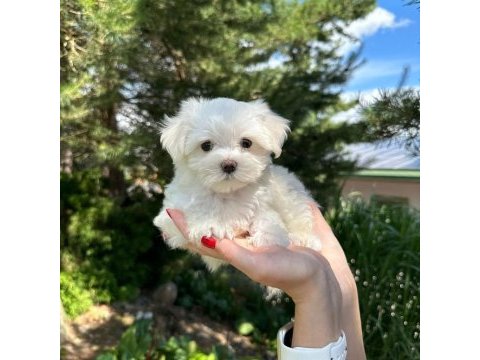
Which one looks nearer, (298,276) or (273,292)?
(298,276)

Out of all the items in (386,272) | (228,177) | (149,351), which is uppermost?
(228,177)

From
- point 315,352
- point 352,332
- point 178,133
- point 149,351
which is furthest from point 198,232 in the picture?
point 149,351

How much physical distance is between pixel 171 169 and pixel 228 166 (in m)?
2.10

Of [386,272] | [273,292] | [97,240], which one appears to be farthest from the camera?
[97,240]

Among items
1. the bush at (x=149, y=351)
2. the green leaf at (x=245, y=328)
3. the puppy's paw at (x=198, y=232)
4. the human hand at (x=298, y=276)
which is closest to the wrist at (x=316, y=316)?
the human hand at (x=298, y=276)

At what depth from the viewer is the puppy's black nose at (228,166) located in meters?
1.57

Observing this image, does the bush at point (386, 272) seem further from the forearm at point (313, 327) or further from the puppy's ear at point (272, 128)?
the puppy's ear at point (272, 128)

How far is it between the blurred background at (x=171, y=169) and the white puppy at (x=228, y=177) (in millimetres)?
1323

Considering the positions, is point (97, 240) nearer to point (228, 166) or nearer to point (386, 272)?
point (386, 272)

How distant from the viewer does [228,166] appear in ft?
5.14

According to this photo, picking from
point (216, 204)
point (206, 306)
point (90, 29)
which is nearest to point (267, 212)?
point (216, 204)

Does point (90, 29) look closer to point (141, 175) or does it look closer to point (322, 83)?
point (141, 175)

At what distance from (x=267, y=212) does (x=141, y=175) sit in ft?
7.66

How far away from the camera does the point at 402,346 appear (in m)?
3.85
